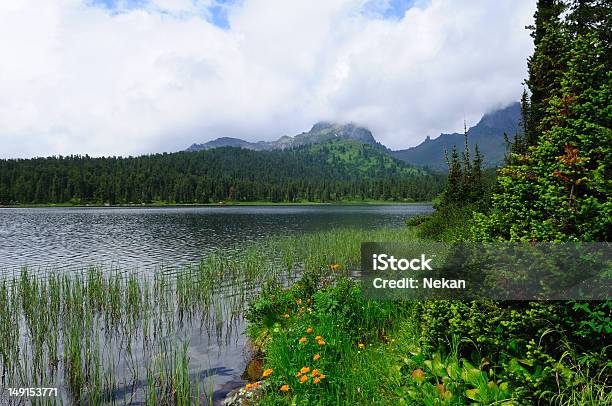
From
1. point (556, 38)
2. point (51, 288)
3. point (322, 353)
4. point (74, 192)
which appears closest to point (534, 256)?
point (556, 38)

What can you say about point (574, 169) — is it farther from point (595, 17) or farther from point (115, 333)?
point (595, 17)

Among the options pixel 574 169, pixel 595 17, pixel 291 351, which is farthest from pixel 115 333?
pixel 595 17

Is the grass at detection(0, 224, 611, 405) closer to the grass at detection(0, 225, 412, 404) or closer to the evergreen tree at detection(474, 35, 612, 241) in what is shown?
the grass at detection(0, 225, 412, 404)

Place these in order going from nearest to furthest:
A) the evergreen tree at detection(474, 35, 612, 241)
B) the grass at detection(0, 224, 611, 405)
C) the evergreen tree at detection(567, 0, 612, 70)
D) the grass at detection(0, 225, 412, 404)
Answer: the evergreen tree at detection(474, 35, 612, 241), the grass at detection(0, 224, 611, 405), the grass at detection(0, 225, 412, 404), the evergreen tree at detection(567, 0, 612, 70)

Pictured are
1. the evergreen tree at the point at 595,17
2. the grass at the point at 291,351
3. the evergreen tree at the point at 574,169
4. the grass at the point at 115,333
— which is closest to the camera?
the evergreen tree at the point at 574,169

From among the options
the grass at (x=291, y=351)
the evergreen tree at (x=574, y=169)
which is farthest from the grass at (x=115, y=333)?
the evergreen tree at (x=574, y=169)

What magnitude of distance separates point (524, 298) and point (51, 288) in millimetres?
17309

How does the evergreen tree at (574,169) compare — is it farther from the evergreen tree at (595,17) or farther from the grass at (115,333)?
the evergreen tree at (595,17)

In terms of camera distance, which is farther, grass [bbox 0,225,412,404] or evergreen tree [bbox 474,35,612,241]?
grass [bbox 0,225,412,404]

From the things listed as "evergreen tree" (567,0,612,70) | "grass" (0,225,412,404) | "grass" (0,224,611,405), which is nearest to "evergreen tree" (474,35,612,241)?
"grass" (0,224,611,405)

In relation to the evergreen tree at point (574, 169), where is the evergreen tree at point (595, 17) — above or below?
above

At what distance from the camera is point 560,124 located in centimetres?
476

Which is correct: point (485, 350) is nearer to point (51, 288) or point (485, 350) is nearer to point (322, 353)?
point (322, 353)

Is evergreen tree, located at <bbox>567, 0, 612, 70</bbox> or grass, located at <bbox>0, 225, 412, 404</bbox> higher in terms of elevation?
evergreen tree, located at <bbox>567, 0, 612, 70</bbox>
